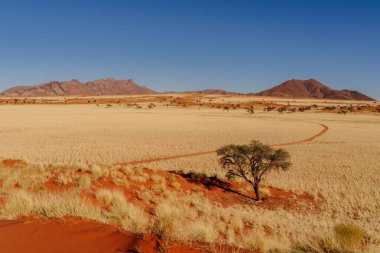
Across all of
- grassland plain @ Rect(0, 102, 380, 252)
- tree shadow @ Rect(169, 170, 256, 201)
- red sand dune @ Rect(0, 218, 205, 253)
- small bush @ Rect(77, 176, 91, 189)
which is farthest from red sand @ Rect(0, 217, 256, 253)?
tree shadow @ Rect(169, 170, 256, 201)

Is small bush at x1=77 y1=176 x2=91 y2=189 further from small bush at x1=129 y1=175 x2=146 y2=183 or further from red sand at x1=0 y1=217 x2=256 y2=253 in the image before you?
red sand at x1=0 y1=217 x2=256 y2=253

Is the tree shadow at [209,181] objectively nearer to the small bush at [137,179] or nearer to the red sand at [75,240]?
the small bush at [137,179]

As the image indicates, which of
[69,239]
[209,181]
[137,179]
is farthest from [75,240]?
[209,181]

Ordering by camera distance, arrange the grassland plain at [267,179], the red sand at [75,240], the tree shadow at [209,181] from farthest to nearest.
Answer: the tree shadow at [209,181] < the grassland plain at [267,179] < the red sand at [75,240]

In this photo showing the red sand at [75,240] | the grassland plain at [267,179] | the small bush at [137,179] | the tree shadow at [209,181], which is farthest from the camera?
the tree shadow at [209,181]

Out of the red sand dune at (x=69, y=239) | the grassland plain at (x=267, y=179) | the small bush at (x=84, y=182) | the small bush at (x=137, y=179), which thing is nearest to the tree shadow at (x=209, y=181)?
the grassland plain at (x=267, y=179)

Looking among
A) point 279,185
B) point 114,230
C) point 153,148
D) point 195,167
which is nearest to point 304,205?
point 279,185

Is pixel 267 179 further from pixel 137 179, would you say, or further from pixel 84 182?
pixel 84 182

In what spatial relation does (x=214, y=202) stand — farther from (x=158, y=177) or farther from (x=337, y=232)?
(x=337, y=232)

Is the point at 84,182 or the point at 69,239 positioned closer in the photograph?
the point at 69,239

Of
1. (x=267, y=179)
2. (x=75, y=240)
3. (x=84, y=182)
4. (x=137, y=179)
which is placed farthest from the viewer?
(x=267, y=179)

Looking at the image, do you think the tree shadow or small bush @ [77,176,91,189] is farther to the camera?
the tree shadow

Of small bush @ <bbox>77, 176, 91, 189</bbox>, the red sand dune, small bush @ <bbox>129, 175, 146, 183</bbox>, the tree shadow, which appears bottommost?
the tree shadow

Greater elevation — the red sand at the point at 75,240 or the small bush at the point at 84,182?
the red sand at the point at 75,240
